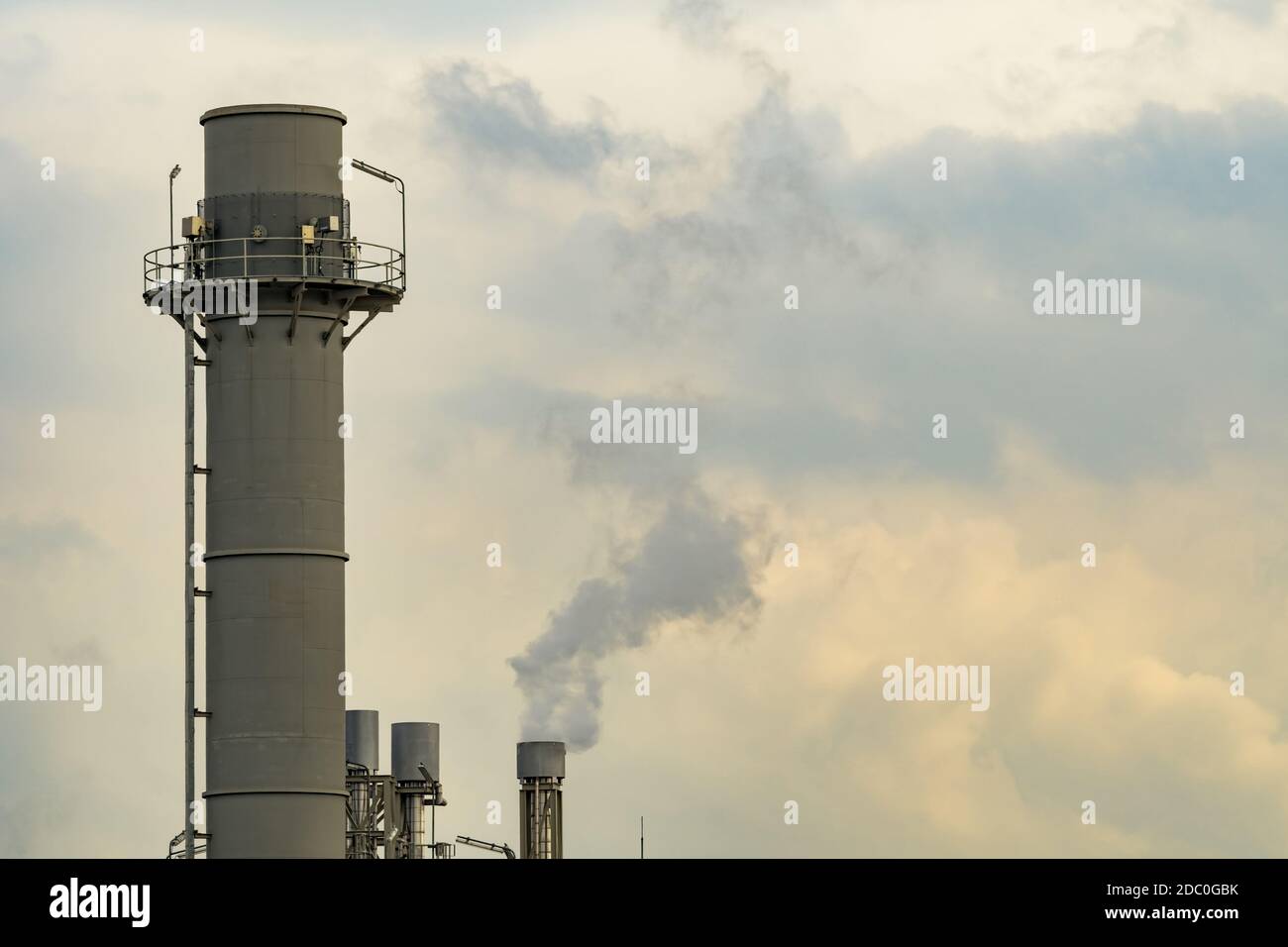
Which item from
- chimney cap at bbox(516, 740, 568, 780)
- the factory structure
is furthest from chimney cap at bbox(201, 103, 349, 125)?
chimney cap at bbox(516, 740, 568, 780)

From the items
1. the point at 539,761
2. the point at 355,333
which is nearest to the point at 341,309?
the point at 355,333

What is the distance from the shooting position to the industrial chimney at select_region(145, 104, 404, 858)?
64.9 m

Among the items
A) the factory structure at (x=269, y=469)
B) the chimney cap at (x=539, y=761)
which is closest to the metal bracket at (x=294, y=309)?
the factory structure at (x=269, y=469)

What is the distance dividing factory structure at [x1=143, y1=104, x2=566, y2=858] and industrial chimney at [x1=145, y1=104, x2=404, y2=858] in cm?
3

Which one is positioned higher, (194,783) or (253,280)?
(253,280)

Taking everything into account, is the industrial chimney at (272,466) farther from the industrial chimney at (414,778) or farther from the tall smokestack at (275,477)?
the industrial chimney at (414,778)

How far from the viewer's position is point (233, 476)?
65562 mm

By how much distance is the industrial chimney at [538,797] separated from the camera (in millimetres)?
83562

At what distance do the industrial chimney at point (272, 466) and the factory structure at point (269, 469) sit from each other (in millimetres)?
30

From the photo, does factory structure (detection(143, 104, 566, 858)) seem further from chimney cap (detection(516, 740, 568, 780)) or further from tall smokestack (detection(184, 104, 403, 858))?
chimney cap (detection(516, 740, 568, 780))

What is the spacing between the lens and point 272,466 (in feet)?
215
